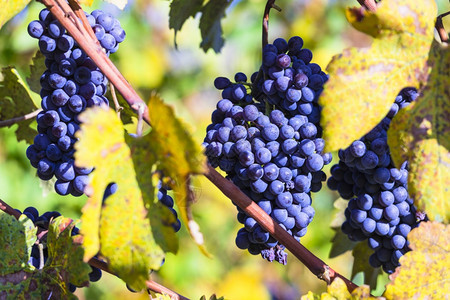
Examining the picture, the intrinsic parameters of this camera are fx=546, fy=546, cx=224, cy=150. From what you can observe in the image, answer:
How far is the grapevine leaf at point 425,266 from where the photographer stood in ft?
2.27

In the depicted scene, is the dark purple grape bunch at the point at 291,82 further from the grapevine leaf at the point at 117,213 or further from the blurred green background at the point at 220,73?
the blurred green background at the point at 220,73

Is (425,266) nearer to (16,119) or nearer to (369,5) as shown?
(369,5)

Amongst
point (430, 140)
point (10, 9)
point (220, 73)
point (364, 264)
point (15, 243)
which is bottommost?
point (220, 73)

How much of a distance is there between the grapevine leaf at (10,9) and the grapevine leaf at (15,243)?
0.28m

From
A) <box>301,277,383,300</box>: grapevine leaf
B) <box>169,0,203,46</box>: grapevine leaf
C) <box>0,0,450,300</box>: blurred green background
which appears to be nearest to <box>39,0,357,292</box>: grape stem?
<box>301,277,383,300</box>: grapevine leaf

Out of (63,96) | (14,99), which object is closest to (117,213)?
(63,96)

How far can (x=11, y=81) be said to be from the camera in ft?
3.50

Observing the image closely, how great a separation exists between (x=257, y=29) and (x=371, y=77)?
94.2 inches

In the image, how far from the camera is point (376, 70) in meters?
0.62

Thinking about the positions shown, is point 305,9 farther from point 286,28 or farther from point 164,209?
point 164,209

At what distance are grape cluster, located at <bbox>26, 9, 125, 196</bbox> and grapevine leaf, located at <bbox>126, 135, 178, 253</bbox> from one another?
7.9 inches

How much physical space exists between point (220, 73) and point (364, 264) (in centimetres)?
258

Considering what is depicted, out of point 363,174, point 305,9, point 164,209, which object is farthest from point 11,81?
point 305,9

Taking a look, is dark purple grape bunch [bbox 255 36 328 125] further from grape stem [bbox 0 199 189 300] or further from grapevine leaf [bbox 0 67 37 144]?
grapevine leaf [bbox 0 67 37 144]
